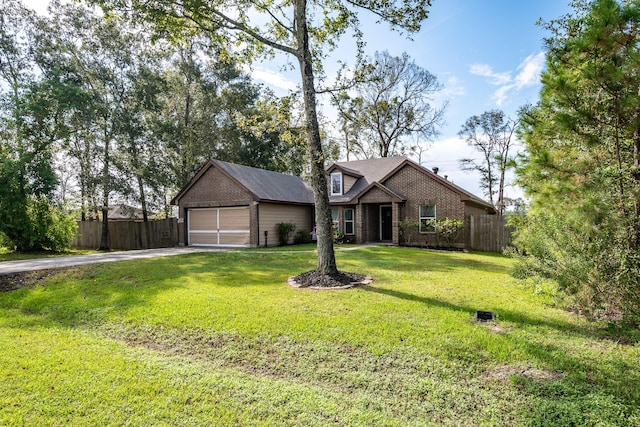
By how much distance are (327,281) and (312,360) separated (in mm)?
3620

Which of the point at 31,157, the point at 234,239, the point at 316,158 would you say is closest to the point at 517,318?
the point at 316,158

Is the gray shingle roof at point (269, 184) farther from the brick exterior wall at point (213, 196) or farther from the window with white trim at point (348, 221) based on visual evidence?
the window with white trim at point (348, 221)

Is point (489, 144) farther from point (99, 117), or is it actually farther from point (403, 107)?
point (99, 117)

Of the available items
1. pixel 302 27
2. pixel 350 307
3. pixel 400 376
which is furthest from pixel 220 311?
pixel 302 27

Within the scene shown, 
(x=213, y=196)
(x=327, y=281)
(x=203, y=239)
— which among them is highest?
(x=213, y=196)

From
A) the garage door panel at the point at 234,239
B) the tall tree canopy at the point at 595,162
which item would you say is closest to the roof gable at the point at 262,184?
the garage door panel at the point at 234,239

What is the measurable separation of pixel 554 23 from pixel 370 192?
12234mm

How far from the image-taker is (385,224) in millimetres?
20844

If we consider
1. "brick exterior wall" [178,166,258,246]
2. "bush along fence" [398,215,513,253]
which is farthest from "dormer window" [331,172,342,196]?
"brick exterior wall" [178,166,258,246]

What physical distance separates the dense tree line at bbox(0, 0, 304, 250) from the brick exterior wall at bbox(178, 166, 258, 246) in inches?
162

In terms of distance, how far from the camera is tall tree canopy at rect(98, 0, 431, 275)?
823 cm

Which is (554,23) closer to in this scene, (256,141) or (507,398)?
(507,398)

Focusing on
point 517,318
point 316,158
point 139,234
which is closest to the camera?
point 517,318

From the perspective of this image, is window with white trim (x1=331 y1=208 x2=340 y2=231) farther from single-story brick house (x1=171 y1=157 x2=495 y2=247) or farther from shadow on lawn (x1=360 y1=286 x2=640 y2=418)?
shadow on lawn (x1=360 y1=286 x2=640 y2=418)
